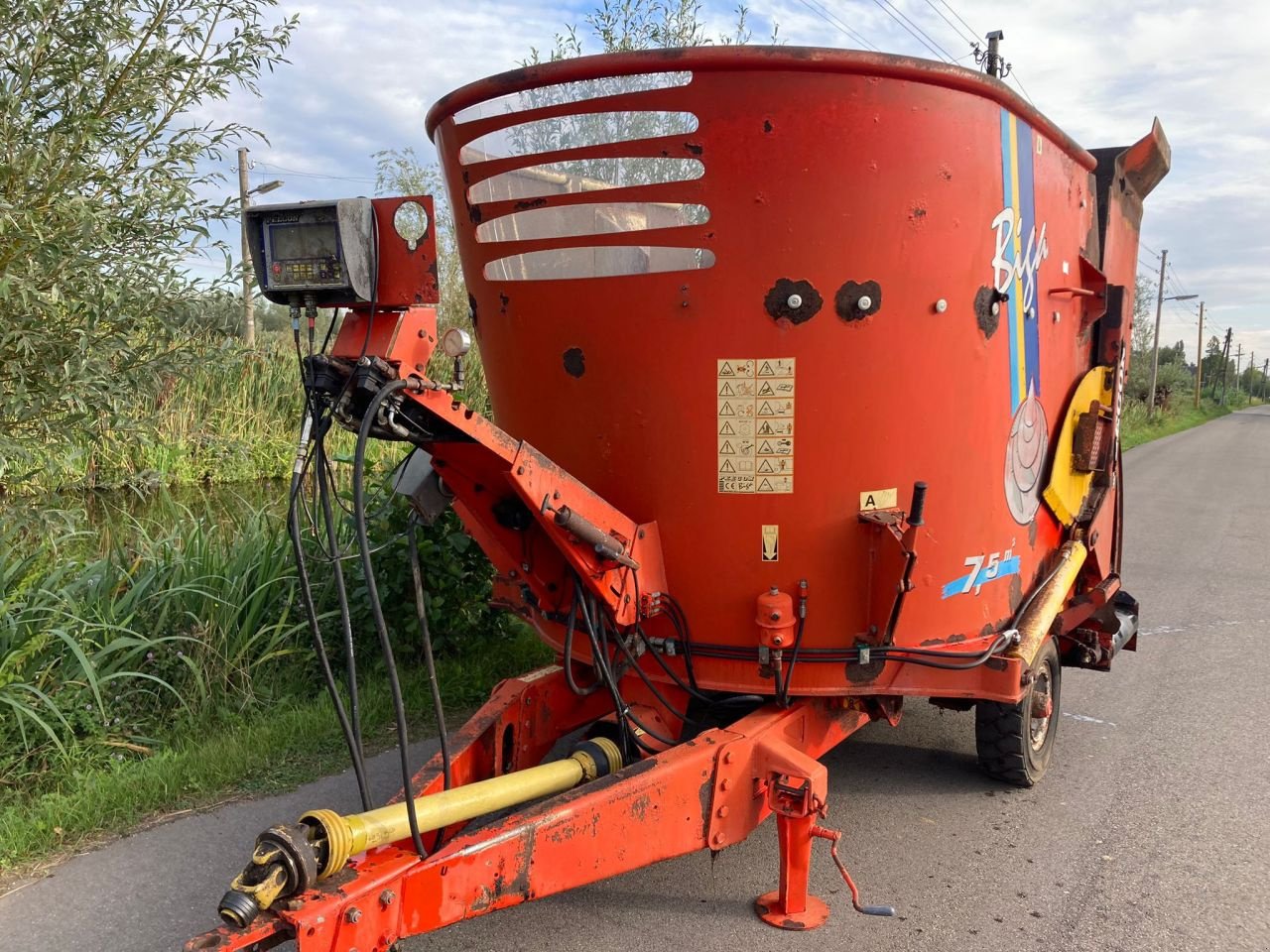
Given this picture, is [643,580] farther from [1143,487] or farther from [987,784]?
[1143,487]

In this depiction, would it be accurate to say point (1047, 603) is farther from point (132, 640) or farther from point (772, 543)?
point (132, 640)

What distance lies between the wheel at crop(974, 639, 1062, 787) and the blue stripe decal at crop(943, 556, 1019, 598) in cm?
46

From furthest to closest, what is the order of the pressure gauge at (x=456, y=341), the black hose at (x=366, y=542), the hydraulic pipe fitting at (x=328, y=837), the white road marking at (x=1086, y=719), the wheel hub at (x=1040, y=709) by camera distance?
the white road marking at (x=1086, y=719) < the wheel hub at (x=1040, y=709) < the pressure gauge at (x=456, y=341) < the black hose at (x=366, y=542) < the hydraulic pipe fitting at (x=328, y=837)

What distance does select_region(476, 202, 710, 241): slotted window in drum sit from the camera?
3043 millimetres

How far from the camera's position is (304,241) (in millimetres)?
2387

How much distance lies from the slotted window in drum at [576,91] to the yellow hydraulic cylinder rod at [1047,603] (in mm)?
2269

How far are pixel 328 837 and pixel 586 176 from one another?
203cm

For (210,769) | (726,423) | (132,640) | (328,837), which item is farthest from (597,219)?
(132,640)

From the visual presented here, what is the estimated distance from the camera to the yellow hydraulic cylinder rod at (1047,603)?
3.59 meters

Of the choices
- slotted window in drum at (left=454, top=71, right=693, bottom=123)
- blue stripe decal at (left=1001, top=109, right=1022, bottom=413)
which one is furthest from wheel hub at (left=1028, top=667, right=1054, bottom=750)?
slotted window in drum at (left=454, top=71, right=693, bottom=123)

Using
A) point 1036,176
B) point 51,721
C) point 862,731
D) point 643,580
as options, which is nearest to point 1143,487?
point 862,731

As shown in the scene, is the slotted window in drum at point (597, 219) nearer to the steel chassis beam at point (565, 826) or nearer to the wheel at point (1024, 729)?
the steel chassis beam at point (565, 826)

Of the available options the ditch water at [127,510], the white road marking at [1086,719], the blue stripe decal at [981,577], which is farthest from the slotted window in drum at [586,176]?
the white road marking at [1086,719]

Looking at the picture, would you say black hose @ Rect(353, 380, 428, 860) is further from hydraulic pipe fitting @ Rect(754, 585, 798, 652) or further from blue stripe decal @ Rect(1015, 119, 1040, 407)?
blue stripe decal @ Rect(1015, 119, 1040, 407)
